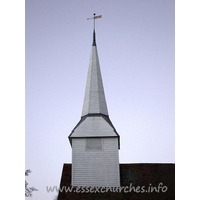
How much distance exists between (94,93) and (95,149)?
4935 mm

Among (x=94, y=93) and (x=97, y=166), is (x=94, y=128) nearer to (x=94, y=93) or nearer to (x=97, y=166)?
(x=97, y=166)

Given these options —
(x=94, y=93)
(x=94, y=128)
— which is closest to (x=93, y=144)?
(x=94, y=128)

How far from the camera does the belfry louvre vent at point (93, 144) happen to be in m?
18.2

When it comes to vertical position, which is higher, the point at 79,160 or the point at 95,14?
the point at 95,14

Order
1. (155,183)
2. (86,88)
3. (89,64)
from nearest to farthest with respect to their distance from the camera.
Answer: (155,183) < (86,88) < (89,64)

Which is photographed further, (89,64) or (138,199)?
(89,64)

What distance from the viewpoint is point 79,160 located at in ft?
58.8

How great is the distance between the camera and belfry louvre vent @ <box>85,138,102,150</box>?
1822 centimetres

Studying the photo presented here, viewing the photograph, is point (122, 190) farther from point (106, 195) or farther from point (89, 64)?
point (89, 64)

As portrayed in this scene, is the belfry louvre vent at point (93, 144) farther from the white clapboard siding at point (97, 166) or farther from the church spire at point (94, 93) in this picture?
the church spire at point (94, 93)

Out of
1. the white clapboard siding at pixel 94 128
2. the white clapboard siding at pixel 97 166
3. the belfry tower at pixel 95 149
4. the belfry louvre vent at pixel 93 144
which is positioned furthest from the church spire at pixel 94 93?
the white clapboard siding at pixel 97 166

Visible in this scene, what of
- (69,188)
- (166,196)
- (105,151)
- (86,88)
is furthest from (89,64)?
(166,196)

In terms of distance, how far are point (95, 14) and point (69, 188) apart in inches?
667

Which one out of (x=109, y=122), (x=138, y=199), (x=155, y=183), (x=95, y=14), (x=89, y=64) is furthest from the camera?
(x=95, y=14)
